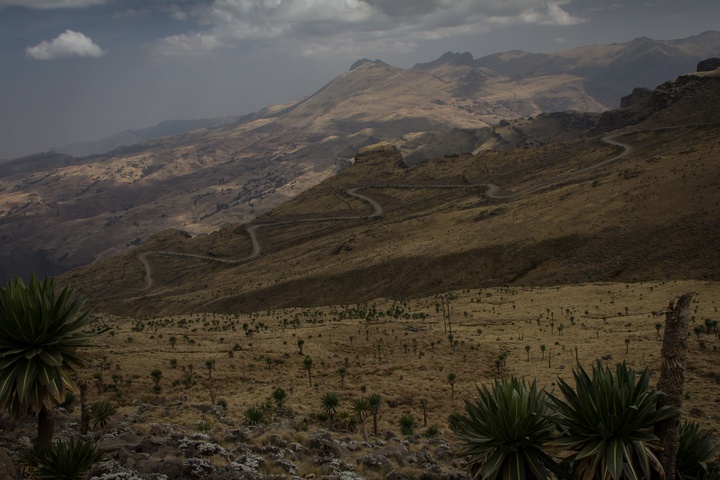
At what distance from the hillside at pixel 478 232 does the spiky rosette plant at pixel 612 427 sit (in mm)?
49149

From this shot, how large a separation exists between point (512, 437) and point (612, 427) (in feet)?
6.19

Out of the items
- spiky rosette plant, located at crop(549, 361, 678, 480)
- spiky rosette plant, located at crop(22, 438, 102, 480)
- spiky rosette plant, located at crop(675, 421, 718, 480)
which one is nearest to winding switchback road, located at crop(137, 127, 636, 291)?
spiky rosette plant, located at crop(675, 421, 718, 480)

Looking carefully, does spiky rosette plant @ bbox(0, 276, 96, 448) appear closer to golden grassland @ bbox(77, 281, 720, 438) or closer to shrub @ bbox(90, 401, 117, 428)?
shrub @ bbox(90, 401, 117, 428)

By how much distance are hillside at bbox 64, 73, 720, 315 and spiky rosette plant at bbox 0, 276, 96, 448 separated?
5535cm

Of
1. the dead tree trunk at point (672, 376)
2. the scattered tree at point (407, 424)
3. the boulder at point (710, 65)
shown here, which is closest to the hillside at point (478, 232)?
the boulder at point (710, 65)

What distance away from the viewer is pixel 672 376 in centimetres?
898

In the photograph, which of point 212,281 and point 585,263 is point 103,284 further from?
point 585,263

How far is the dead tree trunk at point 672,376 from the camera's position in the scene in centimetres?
885

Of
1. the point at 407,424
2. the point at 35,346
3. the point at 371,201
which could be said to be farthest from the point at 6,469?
the point at 371,201

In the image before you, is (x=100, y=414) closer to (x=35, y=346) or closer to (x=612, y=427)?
(x=35, y=346)

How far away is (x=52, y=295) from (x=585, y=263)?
196 ft

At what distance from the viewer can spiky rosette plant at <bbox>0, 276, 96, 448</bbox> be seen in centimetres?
1016

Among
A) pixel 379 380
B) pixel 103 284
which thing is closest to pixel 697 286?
pixel 379 380

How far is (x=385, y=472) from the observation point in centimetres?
1452
